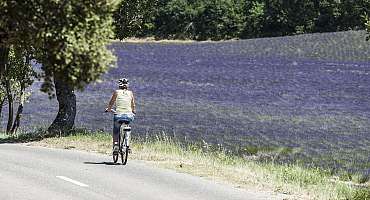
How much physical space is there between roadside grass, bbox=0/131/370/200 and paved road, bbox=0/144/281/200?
3.07 ft

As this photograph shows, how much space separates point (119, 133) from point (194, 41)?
6395 inches

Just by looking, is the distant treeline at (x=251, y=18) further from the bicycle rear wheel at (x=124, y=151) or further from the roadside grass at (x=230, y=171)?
the bicycle rear wheel at (x=124, y=151)

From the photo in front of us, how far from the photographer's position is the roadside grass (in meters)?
20.0

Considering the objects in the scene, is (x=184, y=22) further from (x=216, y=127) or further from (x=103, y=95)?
(x=216, y=127)

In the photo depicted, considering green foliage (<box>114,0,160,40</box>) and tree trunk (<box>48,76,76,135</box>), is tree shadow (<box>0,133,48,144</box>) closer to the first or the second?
tree trunk (<box>48,76,76,135</box>)

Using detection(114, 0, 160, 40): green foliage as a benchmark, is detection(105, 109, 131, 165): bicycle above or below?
below

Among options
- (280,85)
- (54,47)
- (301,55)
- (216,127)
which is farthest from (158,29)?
(54,47)

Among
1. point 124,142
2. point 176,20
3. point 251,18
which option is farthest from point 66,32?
point 176,20

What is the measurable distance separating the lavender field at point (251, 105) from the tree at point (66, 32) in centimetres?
2281

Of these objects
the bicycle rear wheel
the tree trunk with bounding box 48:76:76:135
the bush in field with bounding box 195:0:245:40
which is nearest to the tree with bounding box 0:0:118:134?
the bicycle rear wheel

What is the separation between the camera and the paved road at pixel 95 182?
17.3 m

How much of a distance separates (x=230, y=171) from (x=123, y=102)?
13.3 ft

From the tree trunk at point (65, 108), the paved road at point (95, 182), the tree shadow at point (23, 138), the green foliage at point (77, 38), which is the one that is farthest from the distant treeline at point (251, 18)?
the green foliage at point (77, 38)

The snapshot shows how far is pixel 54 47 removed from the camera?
35.7 ft
